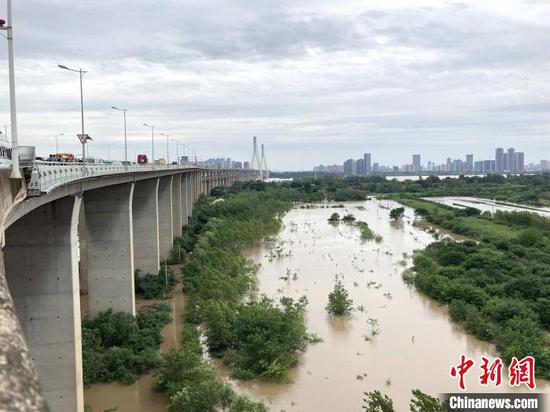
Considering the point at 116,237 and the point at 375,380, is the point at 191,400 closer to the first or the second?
the point at 375,380

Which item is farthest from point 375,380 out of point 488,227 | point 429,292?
point 488,227

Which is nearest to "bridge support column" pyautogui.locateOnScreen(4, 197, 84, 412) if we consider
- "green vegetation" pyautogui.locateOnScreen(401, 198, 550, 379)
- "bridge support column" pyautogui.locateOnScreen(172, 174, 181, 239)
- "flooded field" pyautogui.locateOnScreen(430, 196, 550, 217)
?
"green vegetation" pyautogui.locateOnScreen(401, 198, 550, 379)

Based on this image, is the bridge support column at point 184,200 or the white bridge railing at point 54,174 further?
the bridge support column at point 184,200

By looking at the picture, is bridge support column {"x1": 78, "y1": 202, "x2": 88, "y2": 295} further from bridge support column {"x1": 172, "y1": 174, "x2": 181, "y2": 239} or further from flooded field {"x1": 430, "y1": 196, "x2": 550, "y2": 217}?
flooded field {"x1": 430, "y1": 196, "x2": 550, "y2": 217}

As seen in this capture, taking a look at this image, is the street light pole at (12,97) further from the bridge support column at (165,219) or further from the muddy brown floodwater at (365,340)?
the bridge support column at (165,219)

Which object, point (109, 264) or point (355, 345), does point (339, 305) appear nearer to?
point (355, 345)

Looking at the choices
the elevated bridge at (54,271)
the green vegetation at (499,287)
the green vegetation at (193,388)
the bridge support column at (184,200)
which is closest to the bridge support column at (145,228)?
the elevated bridge at (54,271)

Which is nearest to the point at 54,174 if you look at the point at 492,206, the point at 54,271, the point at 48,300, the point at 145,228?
the point at 54,271

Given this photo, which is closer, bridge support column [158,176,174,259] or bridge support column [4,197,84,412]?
bridge support column [4,197,84,412]

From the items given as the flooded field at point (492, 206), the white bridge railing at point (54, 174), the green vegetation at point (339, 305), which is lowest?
the green vegetation at point (339, 305)
